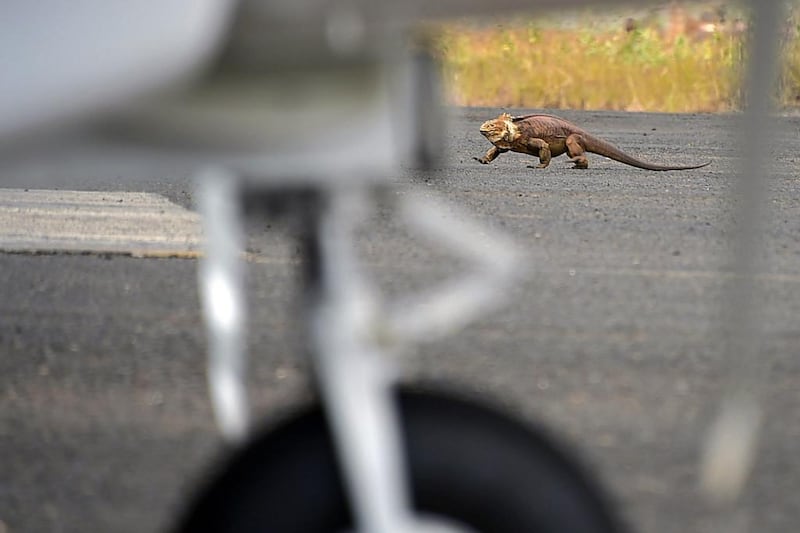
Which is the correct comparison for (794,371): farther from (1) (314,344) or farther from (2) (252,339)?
(1) (314,344)

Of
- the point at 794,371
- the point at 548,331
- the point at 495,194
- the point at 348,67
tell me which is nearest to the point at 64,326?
the point at 548,331

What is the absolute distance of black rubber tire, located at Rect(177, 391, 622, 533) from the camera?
4.76ft

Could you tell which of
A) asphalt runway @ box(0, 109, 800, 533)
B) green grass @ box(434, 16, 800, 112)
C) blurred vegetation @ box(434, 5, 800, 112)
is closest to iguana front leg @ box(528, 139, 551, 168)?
asphalt runway @ box(0, 109, 800, 533)

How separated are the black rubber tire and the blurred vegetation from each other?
12058mm

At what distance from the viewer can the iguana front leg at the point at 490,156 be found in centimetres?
909

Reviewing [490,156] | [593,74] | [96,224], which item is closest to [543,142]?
[490,156]

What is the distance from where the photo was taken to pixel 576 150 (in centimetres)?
927

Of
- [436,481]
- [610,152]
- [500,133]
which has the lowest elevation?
[610,152]

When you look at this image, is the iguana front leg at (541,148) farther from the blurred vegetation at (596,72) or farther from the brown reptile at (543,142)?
the blurred vegetation at (596,72)

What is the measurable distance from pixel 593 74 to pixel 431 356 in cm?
1266

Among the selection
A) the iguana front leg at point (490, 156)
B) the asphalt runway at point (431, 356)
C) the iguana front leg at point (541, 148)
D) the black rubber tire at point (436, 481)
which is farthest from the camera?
the iguana front leg at point (541, 148)

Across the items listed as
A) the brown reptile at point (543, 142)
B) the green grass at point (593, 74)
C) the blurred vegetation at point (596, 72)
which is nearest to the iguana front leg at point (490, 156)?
the brown reptile at point (543, 142)

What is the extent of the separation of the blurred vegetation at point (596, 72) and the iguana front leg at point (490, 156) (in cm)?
413

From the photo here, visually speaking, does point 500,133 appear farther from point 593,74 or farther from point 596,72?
point 596,72
